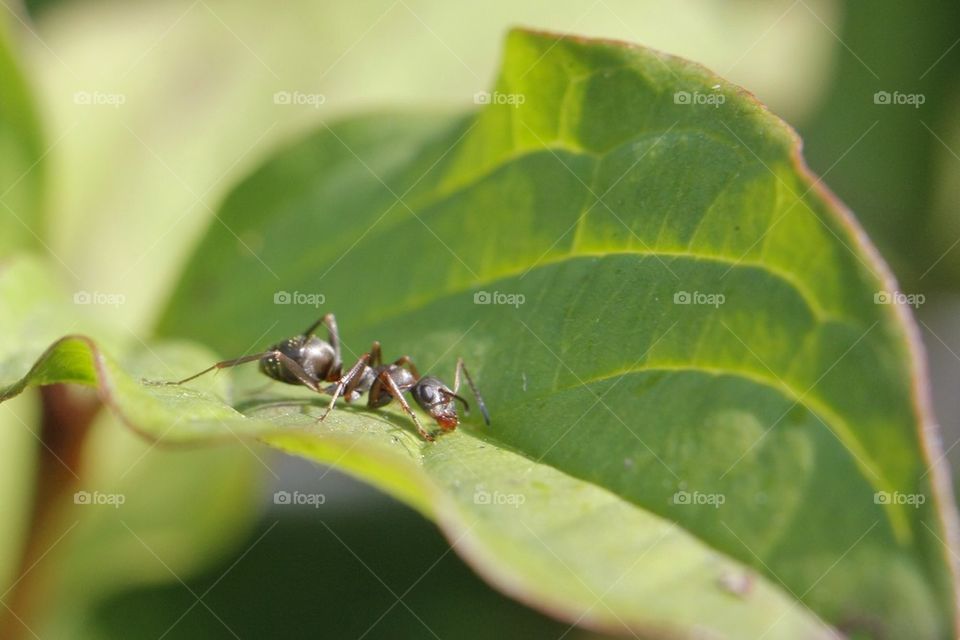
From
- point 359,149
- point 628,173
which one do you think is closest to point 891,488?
point 628,173

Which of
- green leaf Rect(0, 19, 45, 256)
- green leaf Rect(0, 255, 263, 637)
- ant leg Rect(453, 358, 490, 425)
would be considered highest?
green leaf Rect(0, 19, 45, 256)

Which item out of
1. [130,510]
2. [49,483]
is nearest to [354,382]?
[49,483]

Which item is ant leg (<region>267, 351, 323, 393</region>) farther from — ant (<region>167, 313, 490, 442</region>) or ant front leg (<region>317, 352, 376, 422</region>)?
ant front leg (<region>317, 352, 376, 422</region>)

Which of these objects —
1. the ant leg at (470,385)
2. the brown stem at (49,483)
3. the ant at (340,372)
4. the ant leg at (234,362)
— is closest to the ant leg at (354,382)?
the ant at (340,372)

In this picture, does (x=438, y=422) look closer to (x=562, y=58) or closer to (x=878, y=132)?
(x=562, y=58)

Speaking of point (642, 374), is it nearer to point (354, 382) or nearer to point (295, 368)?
point (354, 382)

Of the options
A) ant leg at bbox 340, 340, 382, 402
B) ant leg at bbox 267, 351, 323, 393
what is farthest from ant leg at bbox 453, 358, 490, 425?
ant leg at bbox 267, 351, 323, 393
